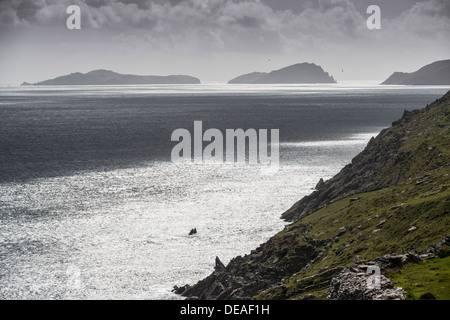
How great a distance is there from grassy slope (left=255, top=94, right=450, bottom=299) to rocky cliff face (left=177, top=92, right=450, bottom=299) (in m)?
0.11

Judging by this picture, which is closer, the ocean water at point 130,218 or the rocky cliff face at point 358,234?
the rocky cliff face at point 358,234

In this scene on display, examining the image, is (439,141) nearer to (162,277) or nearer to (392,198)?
(392,198)

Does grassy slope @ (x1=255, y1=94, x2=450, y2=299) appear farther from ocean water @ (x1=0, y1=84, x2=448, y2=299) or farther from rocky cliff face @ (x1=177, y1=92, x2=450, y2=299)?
ocean water @ (x1=0, y1=84, x2=448, y2=299)

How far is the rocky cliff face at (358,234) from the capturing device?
45375 mm

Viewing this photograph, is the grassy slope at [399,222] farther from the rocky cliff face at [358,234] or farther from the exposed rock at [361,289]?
the exposed rock at [361,289]

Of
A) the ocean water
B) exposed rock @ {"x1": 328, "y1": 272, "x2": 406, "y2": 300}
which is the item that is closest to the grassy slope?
exposed rock @ {"x1": 328, "y1": 272, "x2": 406, "y2": 300}

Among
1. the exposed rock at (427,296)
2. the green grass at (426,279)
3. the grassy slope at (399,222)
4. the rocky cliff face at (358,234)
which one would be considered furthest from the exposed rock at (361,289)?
the grassy slope at (399,222)

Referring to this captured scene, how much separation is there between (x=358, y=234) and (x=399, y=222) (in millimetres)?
4520

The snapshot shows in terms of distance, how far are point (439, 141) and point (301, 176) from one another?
47.4 metres

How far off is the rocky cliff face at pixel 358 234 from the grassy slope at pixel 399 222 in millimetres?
107

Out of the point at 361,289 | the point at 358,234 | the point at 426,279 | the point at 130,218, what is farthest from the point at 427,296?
the point at 130,218

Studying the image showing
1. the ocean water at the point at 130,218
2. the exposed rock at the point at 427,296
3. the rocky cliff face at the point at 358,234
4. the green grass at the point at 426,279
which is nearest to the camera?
the exposed rock at the point at 427,296

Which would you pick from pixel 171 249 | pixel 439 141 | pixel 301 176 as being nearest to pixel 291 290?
pixel 171 249

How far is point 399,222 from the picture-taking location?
177 ft
